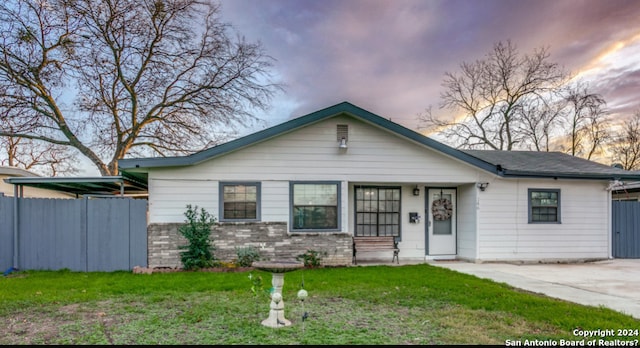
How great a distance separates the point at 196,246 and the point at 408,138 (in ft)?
18.9

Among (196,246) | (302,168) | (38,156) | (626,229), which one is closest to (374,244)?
(302,168)

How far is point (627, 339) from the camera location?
13.4 ft

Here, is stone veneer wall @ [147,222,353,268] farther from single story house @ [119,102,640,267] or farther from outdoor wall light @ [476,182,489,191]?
outdoor wall light @ [476,182,489,191]

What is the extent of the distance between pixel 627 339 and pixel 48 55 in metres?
20.6

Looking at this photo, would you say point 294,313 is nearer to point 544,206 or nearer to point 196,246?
point 196,246

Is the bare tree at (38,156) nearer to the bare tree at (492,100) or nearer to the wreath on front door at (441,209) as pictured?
the wreath on front door at (441,209)

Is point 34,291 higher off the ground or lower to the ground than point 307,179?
lower

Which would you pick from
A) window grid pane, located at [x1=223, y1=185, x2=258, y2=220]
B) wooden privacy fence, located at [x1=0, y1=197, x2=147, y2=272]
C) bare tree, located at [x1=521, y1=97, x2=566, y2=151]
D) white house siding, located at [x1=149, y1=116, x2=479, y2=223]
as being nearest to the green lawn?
wooden privacy fence, located at [x1=0, y1=197, x2=147, y2=272]

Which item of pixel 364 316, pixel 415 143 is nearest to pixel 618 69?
pixel 415 143

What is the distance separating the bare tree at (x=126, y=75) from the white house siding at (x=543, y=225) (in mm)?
12442

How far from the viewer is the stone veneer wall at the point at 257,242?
909 cm

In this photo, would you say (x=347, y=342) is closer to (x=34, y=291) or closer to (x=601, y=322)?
(x=601, y=322)

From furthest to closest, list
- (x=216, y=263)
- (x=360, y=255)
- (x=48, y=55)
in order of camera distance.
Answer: (x=48, y=55)
(x=360, y=255)
(x=216, y=263)

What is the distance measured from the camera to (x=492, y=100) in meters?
25.7
